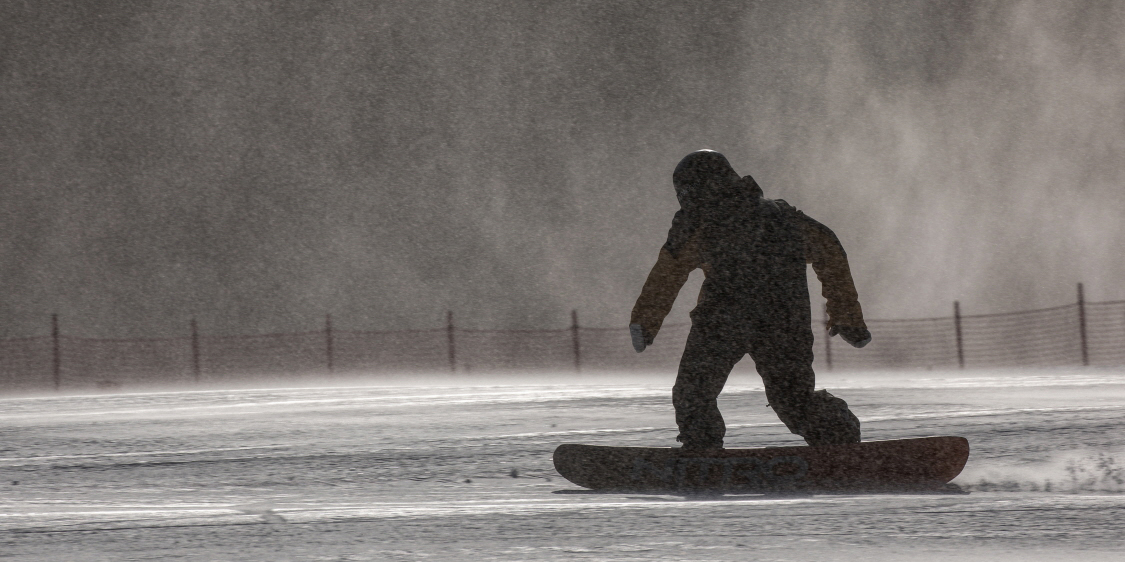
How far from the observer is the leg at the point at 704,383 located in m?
6.24

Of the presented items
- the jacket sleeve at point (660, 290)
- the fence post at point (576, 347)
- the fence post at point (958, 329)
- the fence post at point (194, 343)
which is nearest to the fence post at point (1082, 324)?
the fence post at point (958, 329)

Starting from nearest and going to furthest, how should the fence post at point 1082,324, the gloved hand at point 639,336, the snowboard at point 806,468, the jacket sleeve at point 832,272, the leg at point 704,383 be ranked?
the snowboard at point 806,468, the leg at point 704,383, the gloved hand at point 639,336, the jacket sleeve at point 832,272, the fence post at point 1082,324

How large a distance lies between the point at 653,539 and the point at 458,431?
18.7 feet

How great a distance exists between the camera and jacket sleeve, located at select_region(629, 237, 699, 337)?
6.45m

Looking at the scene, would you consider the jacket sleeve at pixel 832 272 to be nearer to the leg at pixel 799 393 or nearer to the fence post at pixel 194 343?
the leg at pixel 799 393

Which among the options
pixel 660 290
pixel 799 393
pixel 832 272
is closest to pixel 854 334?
pixel 832 272

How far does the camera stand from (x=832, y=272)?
6516mm

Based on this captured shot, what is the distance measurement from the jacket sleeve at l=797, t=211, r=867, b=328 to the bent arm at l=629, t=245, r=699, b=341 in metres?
0.59

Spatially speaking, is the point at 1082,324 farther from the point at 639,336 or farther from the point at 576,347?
the point at 639,336

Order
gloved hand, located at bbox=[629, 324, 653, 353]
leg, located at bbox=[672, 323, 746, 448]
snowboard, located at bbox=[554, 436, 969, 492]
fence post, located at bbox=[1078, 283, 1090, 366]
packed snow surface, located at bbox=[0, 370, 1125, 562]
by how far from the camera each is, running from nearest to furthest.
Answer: packed snow surface, located at bbox=[0, 370, 1125, 562] < snowboard, located at bbox=[554, 436, 969, 492] < leg, located at bbox=[672, 323, 746, 448] < gloved hand, located at bbox=[629, 324, 653, 353] < fence post, located at bbox=[1078, 283, 1090, 366]

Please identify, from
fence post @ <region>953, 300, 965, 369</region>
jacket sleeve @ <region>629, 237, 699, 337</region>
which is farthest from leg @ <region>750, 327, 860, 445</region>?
fence post @ <region>953, 300, 965, 369</region>

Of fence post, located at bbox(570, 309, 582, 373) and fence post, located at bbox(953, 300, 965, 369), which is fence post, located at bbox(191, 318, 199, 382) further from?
fence post, located at bbox(953, 300, 965, 369)

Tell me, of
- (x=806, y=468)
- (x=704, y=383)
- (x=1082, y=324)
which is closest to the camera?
(x=806, y=468)

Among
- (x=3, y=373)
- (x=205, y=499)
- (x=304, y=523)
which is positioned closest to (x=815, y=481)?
(x=304, y=523)
